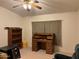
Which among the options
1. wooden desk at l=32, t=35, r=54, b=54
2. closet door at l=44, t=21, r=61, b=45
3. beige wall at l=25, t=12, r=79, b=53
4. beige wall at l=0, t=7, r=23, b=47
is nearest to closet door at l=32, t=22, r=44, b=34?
closet door at l=44, t=21, r=61, b=45

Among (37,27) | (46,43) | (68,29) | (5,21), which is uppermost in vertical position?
(5,21)

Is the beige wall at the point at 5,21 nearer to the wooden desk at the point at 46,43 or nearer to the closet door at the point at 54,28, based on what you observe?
the wooden desk at the point at 46,43

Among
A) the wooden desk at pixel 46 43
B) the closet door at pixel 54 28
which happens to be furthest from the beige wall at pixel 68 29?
the wooden desk at pixel 46 43

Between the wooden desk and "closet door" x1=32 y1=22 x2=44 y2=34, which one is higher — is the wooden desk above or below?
below

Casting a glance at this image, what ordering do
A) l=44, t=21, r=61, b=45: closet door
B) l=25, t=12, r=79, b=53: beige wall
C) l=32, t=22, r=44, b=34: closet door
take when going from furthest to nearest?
1. l=32, t=22, r=44, b=34: closet door
2. l=44, t=21, r=61, b=45: closet door
3. l=25, t=12, r=79, b=53: beige wall

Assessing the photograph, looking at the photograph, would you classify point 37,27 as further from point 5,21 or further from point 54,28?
point 5,21

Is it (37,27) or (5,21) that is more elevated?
(5,21)

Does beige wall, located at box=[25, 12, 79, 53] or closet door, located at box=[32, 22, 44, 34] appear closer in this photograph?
beige wall, located at box=[25, 12, 79, 53]

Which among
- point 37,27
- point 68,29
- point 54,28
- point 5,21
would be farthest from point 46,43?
point 5,21

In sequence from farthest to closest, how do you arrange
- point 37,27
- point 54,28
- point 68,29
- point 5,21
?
point 37,27 → point 5,21 → point 54,28 → point 68,29

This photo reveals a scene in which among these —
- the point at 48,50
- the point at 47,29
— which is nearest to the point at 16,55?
the point at 48,50

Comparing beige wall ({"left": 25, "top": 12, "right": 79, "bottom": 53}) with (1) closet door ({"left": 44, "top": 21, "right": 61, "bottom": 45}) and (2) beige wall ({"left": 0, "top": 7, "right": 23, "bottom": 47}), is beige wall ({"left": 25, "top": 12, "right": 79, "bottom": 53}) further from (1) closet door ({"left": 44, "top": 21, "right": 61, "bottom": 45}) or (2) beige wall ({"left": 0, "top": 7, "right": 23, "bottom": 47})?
(2) beige wall ({"left": 0, "top": 7, "right": 23, "bottom": 47})

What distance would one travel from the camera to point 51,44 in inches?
199

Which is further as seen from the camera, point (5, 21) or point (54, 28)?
point (5, 21)
